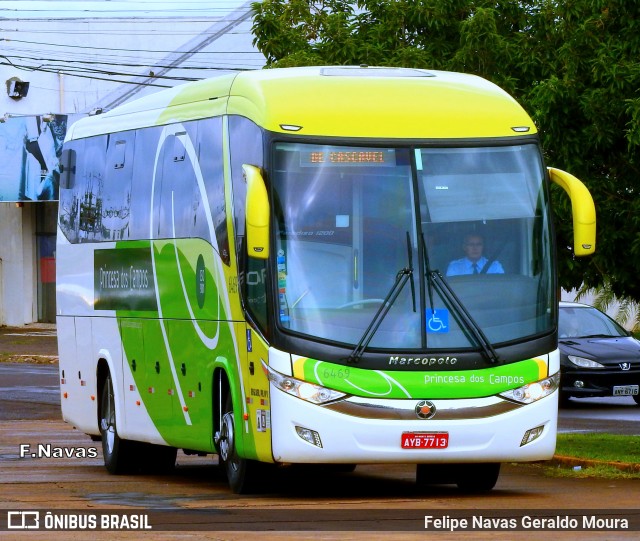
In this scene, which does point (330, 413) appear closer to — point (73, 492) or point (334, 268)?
point (334, 268)

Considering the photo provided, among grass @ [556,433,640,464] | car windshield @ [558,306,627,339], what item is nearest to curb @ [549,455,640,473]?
grass @ [556,433,640,464]

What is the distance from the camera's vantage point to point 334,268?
12.8m

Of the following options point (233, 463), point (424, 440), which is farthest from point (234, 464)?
point (424, 440)

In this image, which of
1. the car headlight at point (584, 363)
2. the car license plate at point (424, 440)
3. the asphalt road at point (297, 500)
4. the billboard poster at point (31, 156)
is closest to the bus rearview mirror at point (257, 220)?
the car license plate at point (424, 440)

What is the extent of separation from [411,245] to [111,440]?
5.45 metres

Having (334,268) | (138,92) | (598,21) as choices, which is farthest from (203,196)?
(138,92)

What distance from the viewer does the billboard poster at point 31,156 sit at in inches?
1993

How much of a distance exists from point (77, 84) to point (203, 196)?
144 feet

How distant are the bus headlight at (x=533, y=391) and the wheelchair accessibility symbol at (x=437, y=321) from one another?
692 millimetres

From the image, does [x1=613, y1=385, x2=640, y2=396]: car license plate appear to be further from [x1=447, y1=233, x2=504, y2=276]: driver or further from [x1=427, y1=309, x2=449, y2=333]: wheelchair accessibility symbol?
[x1=427, y1=309, x2=449, y2=333]: wheelchair accessibility symbol

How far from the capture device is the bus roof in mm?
13203

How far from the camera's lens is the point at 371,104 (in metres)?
13.4

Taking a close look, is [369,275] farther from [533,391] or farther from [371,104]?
[533,391]

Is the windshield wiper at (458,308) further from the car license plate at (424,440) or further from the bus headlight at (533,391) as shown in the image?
the car license plate at (424,440)
